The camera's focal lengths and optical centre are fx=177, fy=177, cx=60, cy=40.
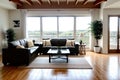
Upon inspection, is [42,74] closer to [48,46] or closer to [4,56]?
[4,56]

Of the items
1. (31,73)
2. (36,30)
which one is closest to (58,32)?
(36,30)

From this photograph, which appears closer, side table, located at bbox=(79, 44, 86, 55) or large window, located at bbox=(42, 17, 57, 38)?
side table, located at bbox=(79, 44, 86, 55)

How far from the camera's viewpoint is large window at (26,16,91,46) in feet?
35.3

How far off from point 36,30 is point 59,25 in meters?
1.44

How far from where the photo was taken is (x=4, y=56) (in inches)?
265

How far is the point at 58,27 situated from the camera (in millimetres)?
10836

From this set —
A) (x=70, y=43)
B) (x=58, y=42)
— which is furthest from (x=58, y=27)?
(x=70, y=43)

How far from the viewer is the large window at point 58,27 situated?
1076 cm

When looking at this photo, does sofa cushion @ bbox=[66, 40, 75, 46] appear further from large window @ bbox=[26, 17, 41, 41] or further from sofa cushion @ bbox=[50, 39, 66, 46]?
large window @ bbox=[26, 17, 41, 41]

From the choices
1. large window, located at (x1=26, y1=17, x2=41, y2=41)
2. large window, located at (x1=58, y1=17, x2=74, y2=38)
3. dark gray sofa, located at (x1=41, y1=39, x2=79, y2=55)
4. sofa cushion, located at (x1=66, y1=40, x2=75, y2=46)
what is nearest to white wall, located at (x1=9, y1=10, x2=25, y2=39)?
large window, located at (x1=26, y1=17, x2=41, y2=41)

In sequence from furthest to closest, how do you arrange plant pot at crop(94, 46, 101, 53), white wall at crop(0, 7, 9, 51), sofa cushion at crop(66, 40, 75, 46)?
1. plant pot at crop(94, 46, 101, 53)
2. sofa cushion at crop(66, 40, 75, 46)
3. white wall at crop(0, 7, 9, 51)

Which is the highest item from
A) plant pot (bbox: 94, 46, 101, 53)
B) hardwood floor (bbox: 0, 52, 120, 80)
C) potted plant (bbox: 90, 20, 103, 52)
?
potted plant (bbox: 90, 20, 103, 52)

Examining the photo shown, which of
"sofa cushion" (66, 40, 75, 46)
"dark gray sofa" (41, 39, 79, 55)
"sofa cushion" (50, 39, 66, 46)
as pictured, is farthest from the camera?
"sofa cushion" (50, 39, 66, 46)

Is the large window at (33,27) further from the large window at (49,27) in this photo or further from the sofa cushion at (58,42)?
the sofa cushion at (58,42)
